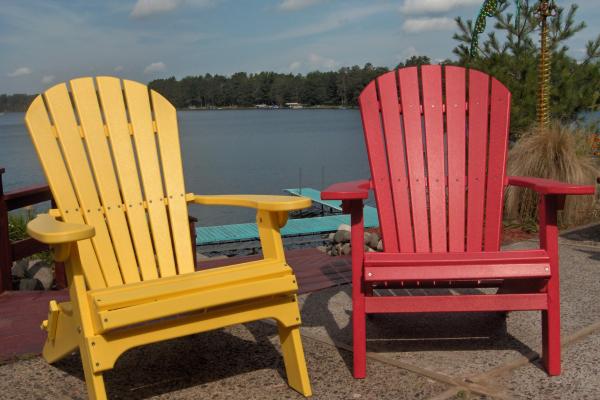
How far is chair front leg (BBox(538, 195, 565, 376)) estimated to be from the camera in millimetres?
2295

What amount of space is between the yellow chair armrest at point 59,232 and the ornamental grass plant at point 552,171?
4.24 metres

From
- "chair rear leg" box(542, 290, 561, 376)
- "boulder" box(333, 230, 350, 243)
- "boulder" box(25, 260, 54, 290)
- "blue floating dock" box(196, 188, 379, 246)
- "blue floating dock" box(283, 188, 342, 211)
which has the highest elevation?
"chair rear leg" box(542, 290, 561, 376)

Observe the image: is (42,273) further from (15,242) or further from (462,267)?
(462,267)

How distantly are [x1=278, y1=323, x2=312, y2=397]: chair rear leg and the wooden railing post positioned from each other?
2260 millimetres

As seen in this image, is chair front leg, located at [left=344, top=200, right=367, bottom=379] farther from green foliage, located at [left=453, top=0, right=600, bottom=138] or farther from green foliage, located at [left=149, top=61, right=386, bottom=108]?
green foliage, located at [left=149, top=61, right=386, bottom=108]

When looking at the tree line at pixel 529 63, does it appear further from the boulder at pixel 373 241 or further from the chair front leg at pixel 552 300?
the chair front leg at pixel 552 300

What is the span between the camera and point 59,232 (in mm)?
1774

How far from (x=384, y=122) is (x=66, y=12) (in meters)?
22.0

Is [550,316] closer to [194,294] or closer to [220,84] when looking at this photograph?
[194,294]

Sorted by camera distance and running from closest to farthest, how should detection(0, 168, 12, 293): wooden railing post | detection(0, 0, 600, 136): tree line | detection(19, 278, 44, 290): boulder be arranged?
detection(0, 168, 12, 293): wooden railing post, detection(19, 278, 44, 290): boulder, detection(0, 0, 600, 136): tree line

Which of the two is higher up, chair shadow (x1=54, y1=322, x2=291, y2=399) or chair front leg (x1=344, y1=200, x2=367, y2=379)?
chair front leg (x1=344, y1=200, x2=367, y2=379)

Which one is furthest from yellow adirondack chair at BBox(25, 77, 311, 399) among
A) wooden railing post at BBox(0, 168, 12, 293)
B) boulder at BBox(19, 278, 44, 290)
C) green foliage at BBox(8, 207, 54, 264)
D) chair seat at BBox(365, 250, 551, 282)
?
green foliage at BBox(8, 207, 54, 264)

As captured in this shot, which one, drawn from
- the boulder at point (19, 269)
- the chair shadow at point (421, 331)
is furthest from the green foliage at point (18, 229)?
the chair shadow at point (421, 331)

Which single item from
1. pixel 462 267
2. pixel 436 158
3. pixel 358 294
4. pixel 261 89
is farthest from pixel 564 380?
pixel 261 89
